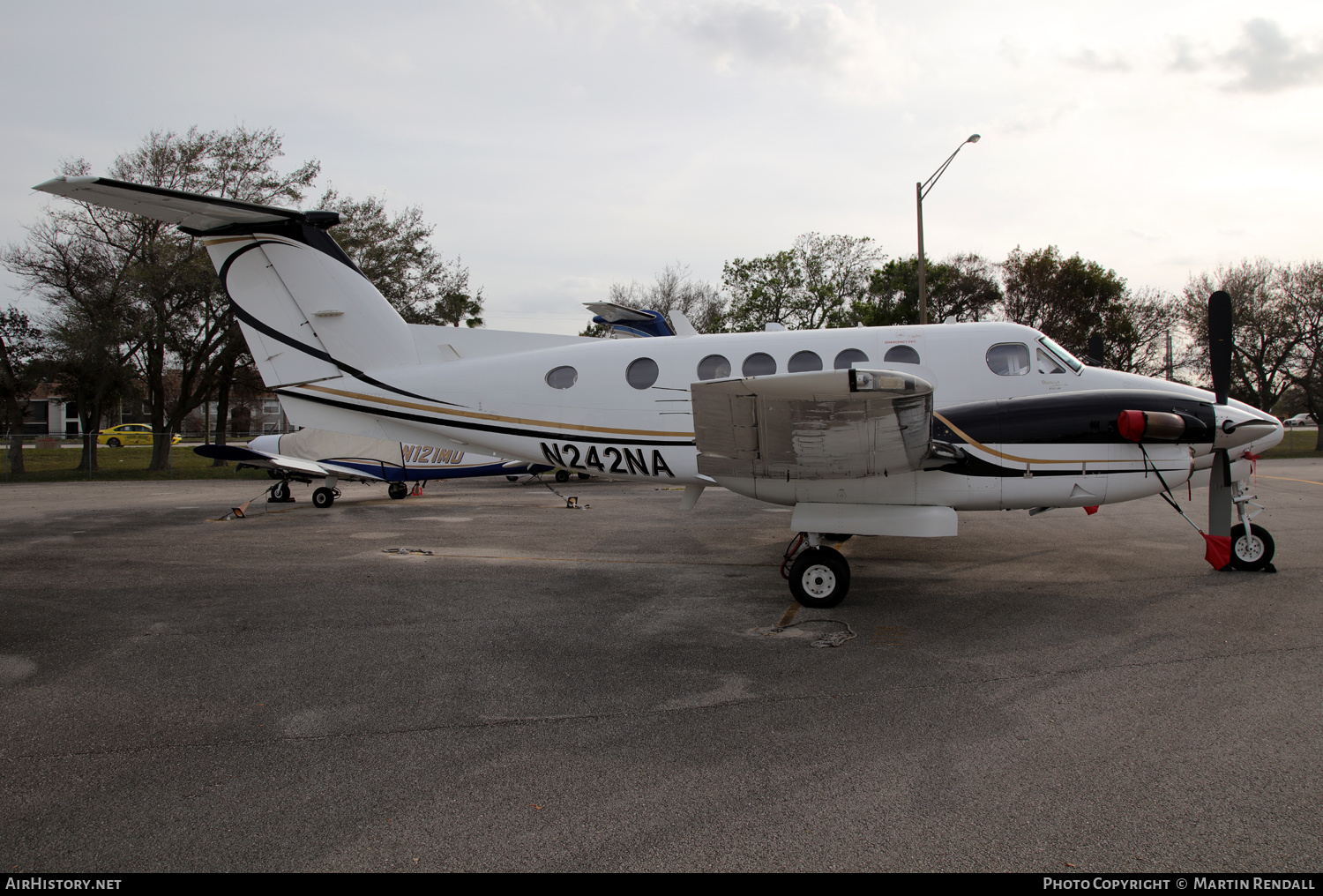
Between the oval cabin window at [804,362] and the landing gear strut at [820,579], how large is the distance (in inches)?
85.5

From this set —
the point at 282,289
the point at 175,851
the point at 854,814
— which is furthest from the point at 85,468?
the point at 854,814

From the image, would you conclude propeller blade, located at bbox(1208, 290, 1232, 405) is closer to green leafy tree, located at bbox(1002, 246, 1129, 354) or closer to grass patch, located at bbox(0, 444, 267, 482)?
grass patch, located at bbox(0, 444, 267, 482)

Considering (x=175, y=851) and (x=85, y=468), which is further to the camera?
(x=85, y=468)

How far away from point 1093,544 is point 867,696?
295 inches

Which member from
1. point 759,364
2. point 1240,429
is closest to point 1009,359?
point 1240,429

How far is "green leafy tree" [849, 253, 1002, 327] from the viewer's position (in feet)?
127

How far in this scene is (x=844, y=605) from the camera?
711 cm

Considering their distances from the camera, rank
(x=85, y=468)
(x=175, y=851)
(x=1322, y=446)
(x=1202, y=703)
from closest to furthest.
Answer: (x=175, y=851) < (x=1202, y=703) < (x=85, y=468) < (x=1322, y=446)

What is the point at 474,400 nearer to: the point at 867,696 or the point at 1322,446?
the point at 867,696

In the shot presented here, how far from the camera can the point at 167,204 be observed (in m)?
7.87

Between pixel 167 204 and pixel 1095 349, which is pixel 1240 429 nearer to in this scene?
pixel 1095 349

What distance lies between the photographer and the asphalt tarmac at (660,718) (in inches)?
120

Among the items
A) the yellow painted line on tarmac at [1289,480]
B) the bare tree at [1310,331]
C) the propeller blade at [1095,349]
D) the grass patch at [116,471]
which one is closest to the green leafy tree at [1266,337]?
the bare tree at [1310,331]

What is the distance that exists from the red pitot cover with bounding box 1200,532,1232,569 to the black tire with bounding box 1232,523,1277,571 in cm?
9
